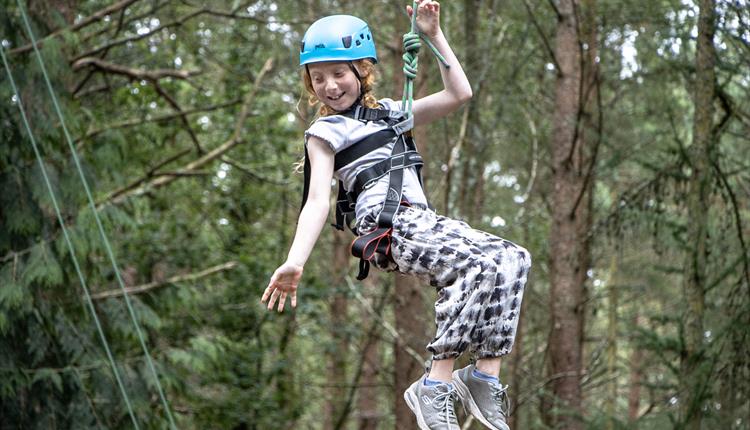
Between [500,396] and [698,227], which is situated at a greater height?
[500,396]

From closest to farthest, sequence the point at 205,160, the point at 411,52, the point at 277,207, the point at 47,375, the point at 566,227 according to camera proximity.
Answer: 1. the point at 411,52
2. the point at 47,375
3. the point at 566,227
4. the point at 205,160
5. the point at 277,207

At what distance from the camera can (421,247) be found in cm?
295

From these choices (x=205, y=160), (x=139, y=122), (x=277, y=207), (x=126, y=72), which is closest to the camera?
(x=126, y=72)

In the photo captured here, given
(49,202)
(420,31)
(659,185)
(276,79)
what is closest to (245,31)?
(276,79)

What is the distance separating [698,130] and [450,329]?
358cm

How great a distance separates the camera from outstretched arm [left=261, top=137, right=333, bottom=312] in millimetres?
2748

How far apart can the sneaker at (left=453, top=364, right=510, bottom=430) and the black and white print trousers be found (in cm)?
9

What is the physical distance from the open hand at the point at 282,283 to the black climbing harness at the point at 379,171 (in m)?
0.21

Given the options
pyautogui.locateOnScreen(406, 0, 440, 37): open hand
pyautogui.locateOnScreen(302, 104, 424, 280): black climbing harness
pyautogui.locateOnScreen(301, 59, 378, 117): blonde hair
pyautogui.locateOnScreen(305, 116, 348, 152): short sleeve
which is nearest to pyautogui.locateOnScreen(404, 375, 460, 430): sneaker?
pyautogui.locateOnScreen(302, 104, 424, 280): black climbing harness

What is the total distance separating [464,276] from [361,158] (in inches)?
18.3

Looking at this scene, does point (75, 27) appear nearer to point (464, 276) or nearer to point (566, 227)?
point (566, 227)

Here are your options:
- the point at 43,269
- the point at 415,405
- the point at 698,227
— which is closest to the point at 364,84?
the point at 415,405

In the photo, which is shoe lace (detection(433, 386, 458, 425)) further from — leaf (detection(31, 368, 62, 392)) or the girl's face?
leaf (detection(31, 368, 62, 392))

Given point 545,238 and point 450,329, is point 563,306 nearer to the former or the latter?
point 545,238
